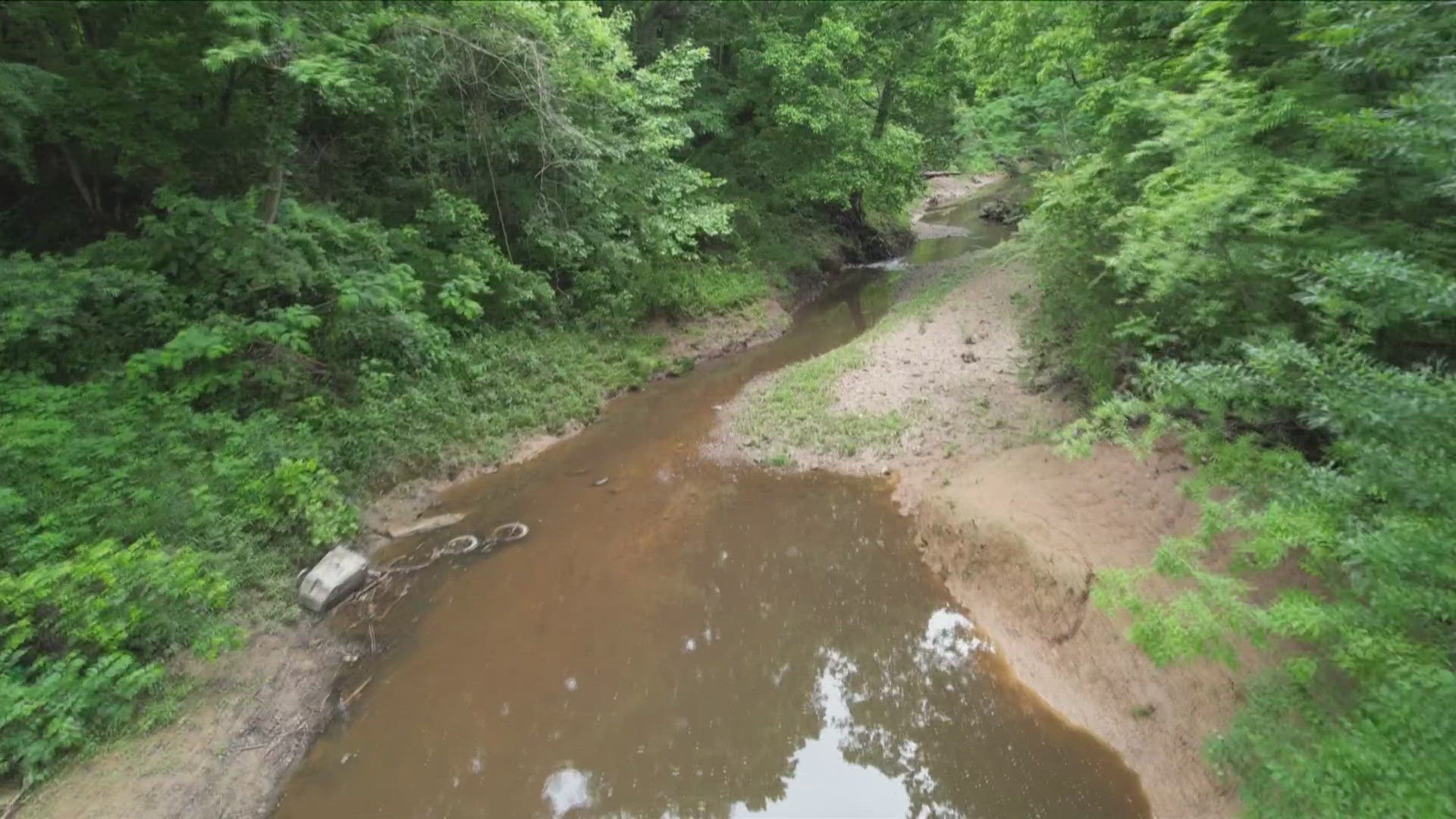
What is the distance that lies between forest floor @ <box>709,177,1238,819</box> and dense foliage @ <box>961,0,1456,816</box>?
54cm

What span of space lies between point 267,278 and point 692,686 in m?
6.10

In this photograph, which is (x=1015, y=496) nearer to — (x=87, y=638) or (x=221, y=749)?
(x=221, y=749)

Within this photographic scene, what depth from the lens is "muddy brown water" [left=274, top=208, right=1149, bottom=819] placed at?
4586mm

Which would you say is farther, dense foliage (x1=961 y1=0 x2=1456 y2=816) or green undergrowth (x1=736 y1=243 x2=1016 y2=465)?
green undergrowth (x1=736 y1=243 x2=1016 y2=465)

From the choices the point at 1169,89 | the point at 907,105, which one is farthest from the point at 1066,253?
the point at 907,105

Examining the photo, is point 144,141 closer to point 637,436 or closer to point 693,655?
point 637,436

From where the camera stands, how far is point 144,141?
7094 millimetres

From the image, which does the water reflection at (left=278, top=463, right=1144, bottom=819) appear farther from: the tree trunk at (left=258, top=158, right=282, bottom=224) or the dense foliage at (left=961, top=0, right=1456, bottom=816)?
the tree trunk at (left=258, top=158, right=282, bottom=224)

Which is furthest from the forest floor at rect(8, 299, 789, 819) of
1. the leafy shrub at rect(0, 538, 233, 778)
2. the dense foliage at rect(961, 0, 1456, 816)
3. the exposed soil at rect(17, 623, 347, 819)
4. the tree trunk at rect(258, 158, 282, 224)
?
the dense foliage at rect(961, 0, 1456, 816)

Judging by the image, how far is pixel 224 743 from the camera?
15.7ft

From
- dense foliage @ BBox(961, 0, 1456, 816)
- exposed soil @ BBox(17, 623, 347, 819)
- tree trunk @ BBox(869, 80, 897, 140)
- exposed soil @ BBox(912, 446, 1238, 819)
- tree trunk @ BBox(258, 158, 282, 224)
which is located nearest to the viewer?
dense foliage @ BBox(961, 0, 1456, 816)

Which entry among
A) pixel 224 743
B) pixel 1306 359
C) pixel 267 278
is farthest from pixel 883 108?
pixel 224 743

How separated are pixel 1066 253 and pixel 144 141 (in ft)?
31.6

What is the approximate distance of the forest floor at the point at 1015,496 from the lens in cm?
462
